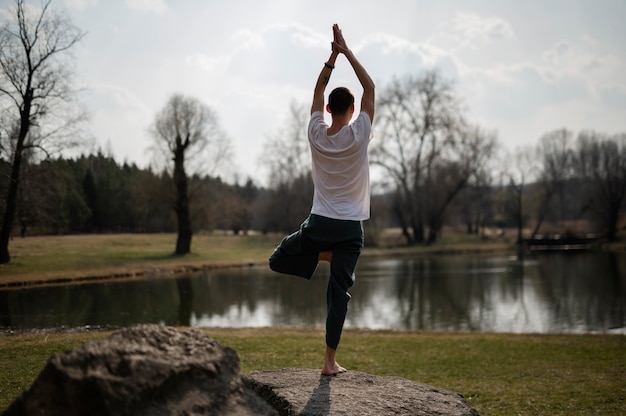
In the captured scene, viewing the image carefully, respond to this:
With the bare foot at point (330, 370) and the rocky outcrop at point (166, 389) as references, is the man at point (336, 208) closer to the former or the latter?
the bare foot at point (330, 370)

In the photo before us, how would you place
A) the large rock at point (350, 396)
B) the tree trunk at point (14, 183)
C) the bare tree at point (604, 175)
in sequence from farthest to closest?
the bare tree at point (604, 175), the tree trunk at point (14, 183), the large rock at point (350, 396)

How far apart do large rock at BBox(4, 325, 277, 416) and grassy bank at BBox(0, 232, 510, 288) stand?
60.0 feet

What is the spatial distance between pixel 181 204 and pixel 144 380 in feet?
120

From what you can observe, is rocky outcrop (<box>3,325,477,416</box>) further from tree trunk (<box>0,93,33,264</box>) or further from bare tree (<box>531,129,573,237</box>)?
bare tree (<box>531,129,573,237</box>)

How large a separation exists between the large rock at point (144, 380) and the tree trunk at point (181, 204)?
35809mm

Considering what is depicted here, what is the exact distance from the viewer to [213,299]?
66.8 ft

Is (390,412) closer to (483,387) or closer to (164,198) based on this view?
(483,387)

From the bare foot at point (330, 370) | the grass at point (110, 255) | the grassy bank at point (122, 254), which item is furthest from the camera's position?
the grassy bank at point (122, 254)

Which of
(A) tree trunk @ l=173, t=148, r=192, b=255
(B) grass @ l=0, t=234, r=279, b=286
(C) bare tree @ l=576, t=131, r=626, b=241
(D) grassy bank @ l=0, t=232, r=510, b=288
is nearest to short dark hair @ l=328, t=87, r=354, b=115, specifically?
(D) grassy bank @ l=0, t=232, r=510, b=288

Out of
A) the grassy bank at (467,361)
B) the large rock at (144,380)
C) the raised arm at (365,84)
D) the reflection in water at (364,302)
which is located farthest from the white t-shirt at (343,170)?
the reflection in water at (364,302)

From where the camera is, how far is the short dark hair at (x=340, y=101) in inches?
177

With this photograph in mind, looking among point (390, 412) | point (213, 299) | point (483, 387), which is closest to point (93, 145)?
point (213, 299)

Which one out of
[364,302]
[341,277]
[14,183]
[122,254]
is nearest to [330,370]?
[341,277]

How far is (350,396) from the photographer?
13.0ft
